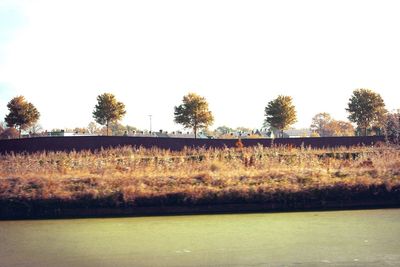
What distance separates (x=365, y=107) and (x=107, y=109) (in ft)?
81.9

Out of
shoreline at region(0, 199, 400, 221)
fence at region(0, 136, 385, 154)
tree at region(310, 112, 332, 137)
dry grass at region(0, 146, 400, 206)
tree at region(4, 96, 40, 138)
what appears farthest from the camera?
tree at region(310, 112, 332, 137)

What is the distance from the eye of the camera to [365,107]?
45.7m

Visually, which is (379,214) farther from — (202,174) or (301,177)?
(202,174)

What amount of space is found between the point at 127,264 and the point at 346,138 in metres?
23.9

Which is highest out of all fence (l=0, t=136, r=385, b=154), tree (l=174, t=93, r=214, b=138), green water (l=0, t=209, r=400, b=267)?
tree (l=174, t=93, r=214, b=138)

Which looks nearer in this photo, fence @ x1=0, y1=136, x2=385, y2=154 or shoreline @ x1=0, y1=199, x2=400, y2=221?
shoreline @ x1=0, y1=199, x2=400, y2=221

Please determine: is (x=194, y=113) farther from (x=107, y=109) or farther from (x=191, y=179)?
(x=191, y=179)

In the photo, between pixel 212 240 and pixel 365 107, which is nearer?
pixel 212 240

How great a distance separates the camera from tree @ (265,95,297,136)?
150ft

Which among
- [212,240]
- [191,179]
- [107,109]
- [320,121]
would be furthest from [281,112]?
[320,121]

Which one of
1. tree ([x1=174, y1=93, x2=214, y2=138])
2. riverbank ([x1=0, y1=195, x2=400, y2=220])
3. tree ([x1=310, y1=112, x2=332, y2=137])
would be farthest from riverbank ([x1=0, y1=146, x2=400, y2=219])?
tree ([x1=310, y1=112, x2=332, y2=137])

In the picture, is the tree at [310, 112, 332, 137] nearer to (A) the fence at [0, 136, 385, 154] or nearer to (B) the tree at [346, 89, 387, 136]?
(B) the tree at [346, 89, 387, 136]

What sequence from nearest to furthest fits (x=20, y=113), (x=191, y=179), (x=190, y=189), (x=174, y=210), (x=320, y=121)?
1. (x=174, y=210)
2. (x=190, y=189)
3. (x=191, y=179)
4. (x=20, y=113)
5. (x=320, y=121)

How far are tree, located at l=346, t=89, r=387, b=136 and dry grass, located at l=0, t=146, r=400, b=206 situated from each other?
104 ft
